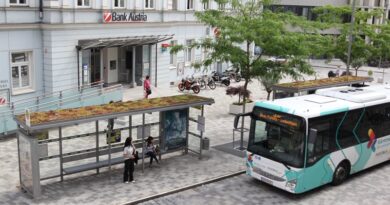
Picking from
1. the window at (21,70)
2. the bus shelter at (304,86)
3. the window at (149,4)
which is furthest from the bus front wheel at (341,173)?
the window at (149,4)

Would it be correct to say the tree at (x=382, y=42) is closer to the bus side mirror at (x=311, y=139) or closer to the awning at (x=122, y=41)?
the awning at (x=122, y=41)

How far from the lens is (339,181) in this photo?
14.6 metres

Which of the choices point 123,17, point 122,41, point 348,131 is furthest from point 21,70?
point 348,131

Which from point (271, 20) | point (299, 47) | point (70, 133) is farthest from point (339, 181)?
point (70, 133)

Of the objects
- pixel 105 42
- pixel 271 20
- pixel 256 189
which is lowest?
pixel 256 189

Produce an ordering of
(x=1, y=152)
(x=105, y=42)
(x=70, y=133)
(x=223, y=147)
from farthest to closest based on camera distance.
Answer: (x=105, y=42) < (x=70, y=133) < (x=223, y=147) < (x=1, y=152)

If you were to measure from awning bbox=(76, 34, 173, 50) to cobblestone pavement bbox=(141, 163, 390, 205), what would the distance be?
42.6ft

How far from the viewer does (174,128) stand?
16.1 metres

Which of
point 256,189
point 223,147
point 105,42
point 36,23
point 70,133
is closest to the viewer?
point 256,189

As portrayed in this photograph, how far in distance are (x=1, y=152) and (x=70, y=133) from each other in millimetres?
3542

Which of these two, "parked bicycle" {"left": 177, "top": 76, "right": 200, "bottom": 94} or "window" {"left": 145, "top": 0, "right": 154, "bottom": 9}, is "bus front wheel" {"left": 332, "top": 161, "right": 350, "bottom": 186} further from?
"window" {"left": 145, "top": 0, "right": 154, "bottom": 9}

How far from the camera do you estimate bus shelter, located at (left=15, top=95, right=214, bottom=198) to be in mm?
12133

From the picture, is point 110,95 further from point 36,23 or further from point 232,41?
point 232,41

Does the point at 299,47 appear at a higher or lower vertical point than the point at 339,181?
higher
